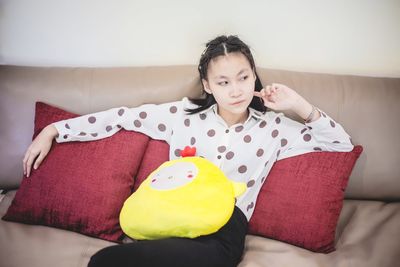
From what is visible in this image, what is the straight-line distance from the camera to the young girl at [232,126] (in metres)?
1.33

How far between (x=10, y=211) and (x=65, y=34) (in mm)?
833

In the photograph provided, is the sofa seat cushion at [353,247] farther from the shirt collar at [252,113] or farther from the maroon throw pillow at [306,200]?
the shirt collar at [252,113]

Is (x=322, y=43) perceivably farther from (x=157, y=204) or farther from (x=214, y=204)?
(x=157, y=204)

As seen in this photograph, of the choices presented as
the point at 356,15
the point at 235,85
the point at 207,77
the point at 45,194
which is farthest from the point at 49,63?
the point at 356,15

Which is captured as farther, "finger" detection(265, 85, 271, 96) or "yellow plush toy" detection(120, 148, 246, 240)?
"finger" detection(265, 85, 271, 96)

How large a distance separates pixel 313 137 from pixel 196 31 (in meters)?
0.72

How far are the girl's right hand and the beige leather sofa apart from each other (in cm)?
12

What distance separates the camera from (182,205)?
3.67 ft

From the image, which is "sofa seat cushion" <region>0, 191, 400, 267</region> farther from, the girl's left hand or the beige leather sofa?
the girl's left hand

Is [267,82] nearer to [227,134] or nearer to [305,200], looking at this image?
[227,134]

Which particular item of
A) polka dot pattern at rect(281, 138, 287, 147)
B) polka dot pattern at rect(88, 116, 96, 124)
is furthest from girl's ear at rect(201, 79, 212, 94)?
polka dot pattern at rect(88, 116, 96, 124)

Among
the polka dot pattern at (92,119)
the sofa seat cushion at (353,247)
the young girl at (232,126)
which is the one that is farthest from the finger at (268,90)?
the polka dot pattern at (92,119)

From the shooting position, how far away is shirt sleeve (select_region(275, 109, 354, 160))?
133cm

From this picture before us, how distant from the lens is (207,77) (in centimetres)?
140
